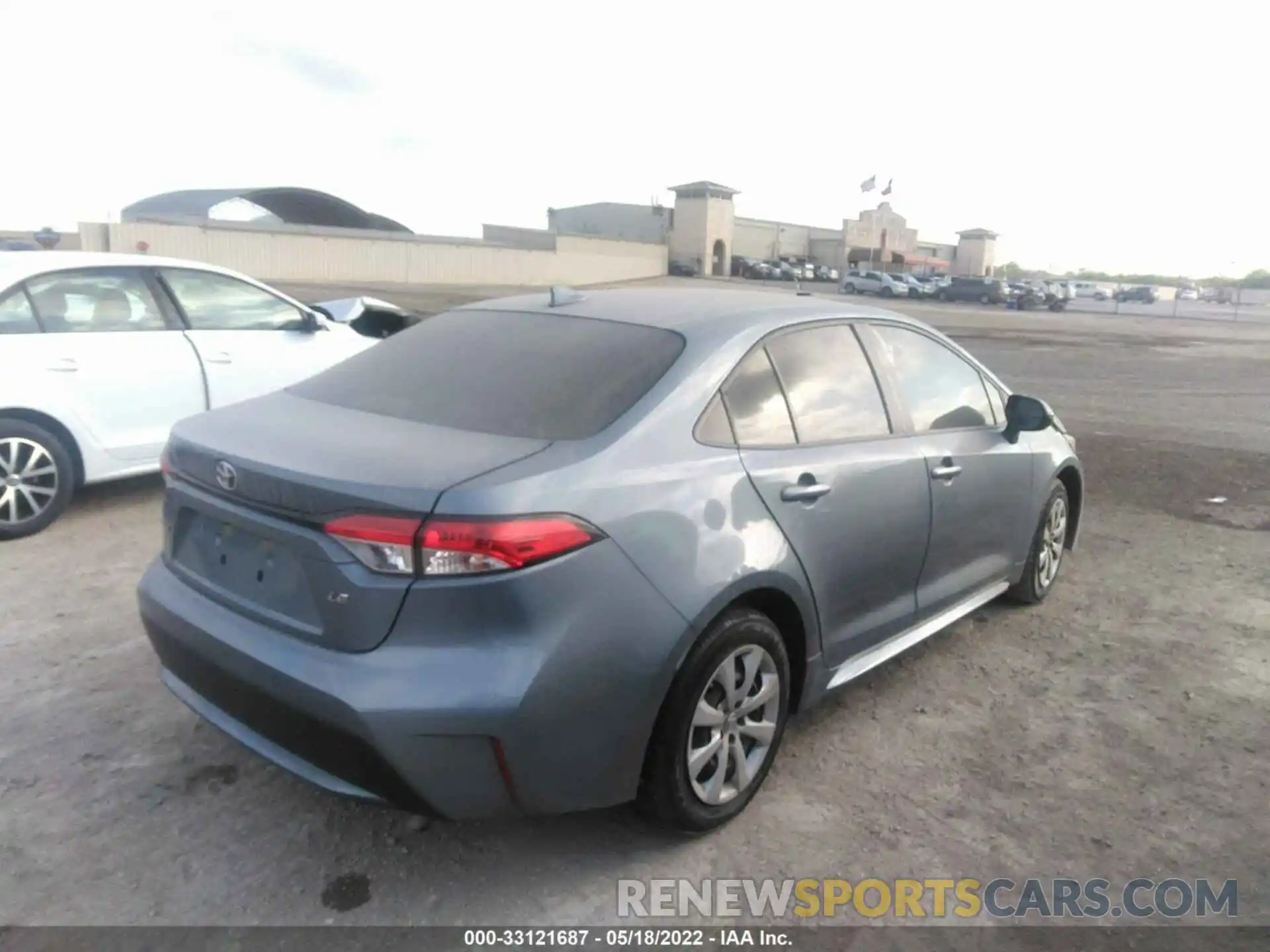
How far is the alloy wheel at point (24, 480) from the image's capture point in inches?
214

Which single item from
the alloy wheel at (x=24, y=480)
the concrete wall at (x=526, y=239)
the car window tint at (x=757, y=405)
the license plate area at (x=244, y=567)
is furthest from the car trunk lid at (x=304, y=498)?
the concrete wall at (x=526, y=239)

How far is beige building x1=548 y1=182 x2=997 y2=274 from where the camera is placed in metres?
74.5

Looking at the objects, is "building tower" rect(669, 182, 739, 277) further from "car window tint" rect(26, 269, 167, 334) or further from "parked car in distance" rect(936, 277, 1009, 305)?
"car window tint" rect(26, 269, 167, 334)

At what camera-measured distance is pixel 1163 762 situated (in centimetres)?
351

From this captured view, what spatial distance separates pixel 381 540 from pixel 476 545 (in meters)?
0.24

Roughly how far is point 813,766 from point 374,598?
1773 mm

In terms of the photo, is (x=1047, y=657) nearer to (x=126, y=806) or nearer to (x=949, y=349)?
(x=949, y=349)

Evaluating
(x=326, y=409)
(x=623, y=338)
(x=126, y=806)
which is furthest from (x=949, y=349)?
(x=126, y=806)

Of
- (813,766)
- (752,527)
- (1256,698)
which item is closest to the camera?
(752,527)

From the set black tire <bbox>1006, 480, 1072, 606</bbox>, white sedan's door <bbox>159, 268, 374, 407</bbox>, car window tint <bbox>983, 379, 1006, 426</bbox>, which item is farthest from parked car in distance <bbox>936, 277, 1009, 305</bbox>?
car window tint <bbox>983, 379, 1006, 426</bbox>

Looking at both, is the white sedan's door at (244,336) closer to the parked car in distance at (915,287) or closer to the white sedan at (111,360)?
the white sedan at (111,360)

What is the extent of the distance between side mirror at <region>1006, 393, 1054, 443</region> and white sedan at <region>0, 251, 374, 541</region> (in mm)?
4713

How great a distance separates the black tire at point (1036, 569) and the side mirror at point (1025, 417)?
0.57 m
